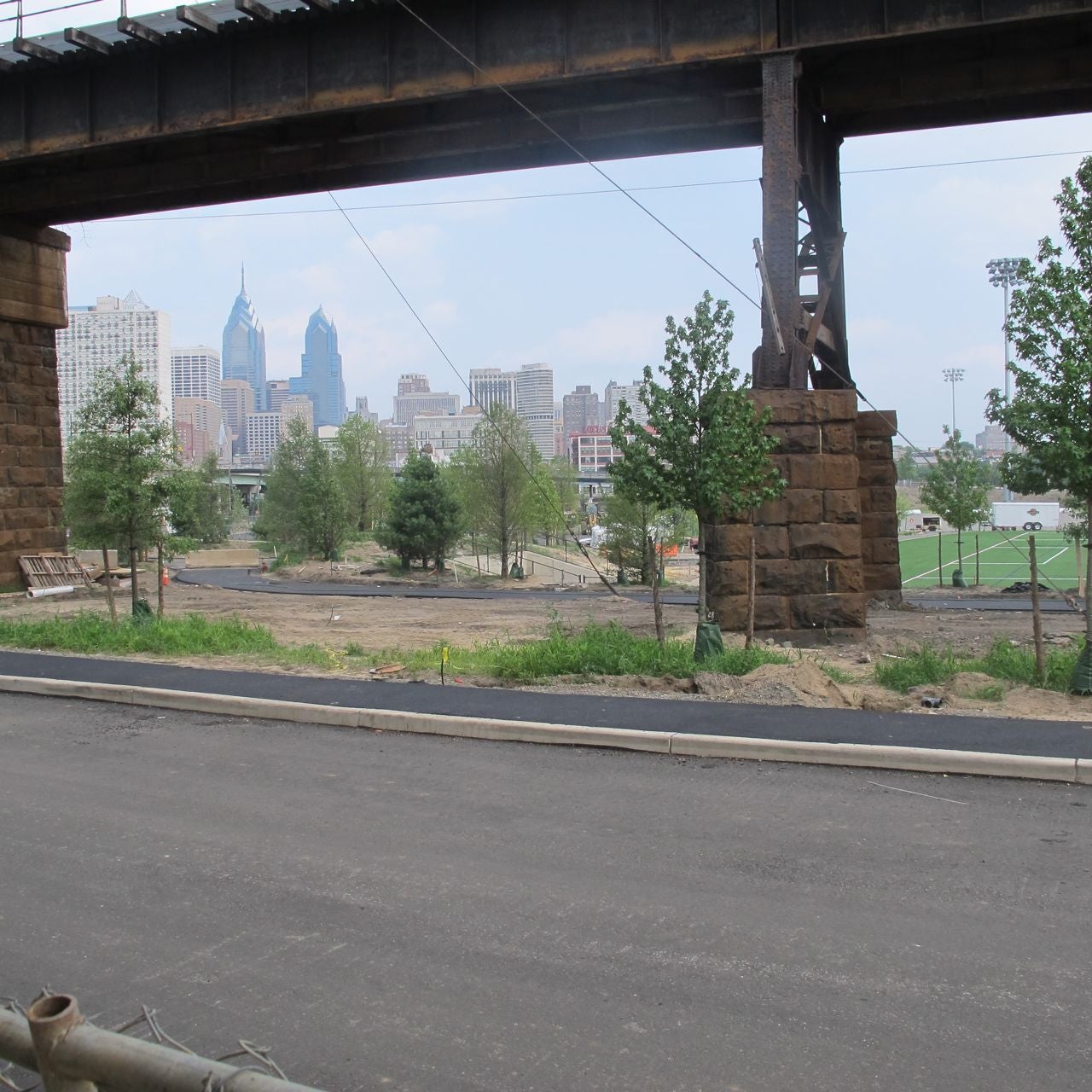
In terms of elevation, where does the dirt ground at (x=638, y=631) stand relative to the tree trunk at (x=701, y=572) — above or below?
below

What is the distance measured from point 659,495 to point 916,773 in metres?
5.98

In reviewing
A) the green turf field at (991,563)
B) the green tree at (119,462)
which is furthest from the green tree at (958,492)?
the green tree at (119,462)

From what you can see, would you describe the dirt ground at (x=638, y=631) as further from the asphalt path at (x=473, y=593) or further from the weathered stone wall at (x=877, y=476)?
the weathered stone wall at (x=877, y=476)

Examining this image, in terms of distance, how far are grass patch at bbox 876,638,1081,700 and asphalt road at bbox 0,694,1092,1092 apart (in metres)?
3.94

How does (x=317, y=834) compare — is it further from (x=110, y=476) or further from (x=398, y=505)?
(x=398, y=505)

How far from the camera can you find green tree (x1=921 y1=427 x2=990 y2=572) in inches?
1405

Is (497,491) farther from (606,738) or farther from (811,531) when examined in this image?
(606,738)

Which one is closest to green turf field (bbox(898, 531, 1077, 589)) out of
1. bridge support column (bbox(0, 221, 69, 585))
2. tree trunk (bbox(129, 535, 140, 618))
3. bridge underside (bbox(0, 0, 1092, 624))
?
bridge underside (bbox(0, 0, 1092, 624))

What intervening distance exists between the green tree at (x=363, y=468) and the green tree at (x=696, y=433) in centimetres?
4958

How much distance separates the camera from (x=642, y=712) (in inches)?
407

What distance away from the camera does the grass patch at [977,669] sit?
11734 millimetres

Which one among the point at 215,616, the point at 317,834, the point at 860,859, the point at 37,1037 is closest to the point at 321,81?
the point at 215,616

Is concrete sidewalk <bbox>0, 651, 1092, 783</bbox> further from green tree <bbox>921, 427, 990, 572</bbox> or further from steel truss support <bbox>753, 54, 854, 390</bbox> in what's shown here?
green tree <bbox>921, 427, 990, 572</bbox>

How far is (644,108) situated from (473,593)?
17907 millimetres
